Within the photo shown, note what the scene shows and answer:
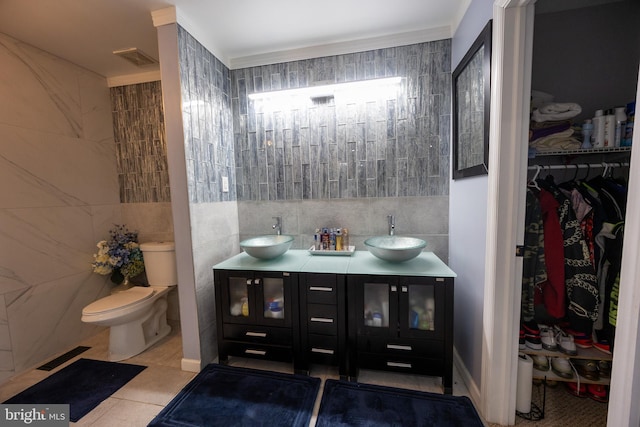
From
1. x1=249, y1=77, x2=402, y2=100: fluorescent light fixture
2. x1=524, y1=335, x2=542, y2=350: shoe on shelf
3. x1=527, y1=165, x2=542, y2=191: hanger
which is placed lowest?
x1=524, y1=335, x2=542, y2=350: shoe on shelf

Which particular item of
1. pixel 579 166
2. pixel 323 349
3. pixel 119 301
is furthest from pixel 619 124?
pixel 119 301

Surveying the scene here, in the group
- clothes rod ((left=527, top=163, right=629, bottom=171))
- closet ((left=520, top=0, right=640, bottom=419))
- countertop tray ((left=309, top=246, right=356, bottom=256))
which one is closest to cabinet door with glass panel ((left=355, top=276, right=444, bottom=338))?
countertop tray ((left=309, top=246, right=356, bottom=256))

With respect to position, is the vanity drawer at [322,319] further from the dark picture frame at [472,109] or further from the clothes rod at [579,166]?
the clothes rod at [579,166]

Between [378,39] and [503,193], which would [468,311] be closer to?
[503,193]

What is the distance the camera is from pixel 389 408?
1471 millimetres

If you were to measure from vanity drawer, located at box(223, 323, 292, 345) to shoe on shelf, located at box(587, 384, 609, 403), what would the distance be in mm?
1849

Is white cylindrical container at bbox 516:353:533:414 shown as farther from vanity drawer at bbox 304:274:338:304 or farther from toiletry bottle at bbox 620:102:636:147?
toiletry bottle at bbox 620:102:636:147

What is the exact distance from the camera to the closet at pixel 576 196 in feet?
4.50

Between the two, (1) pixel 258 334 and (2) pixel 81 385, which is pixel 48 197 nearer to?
(2) pixel 81 385

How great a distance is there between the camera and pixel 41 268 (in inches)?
78.7

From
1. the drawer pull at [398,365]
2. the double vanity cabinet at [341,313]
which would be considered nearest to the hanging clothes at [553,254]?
the double vanity cabinet at [341,313]

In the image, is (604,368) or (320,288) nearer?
(604,368)

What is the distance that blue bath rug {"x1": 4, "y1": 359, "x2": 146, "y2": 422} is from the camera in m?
1.59

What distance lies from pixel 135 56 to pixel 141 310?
6.84ft
